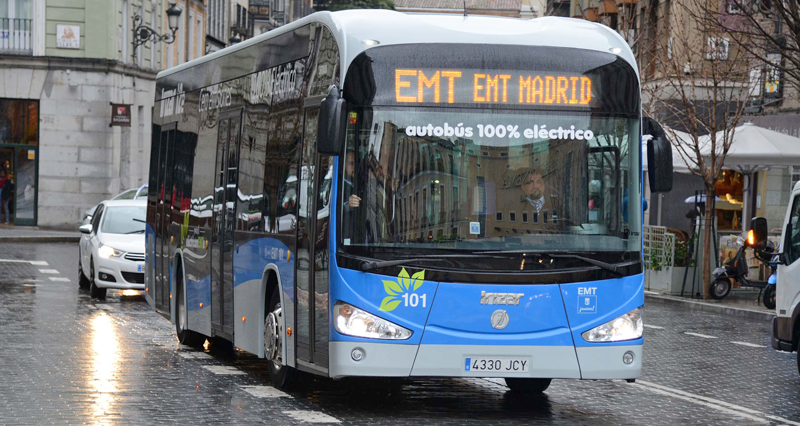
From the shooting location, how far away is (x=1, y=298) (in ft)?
67.9

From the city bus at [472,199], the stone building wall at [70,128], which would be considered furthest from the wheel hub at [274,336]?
the stone building wall at [70,128]

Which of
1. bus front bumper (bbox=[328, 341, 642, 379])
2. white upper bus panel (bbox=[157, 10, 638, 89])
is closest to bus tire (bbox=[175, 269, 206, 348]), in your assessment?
white upper bus panel (bbox=[157, 10, 638, 89])

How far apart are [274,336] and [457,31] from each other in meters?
2.90

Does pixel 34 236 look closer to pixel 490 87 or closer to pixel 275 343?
pixel 275 343

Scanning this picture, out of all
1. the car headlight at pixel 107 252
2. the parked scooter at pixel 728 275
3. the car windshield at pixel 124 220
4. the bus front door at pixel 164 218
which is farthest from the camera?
the parked scooter at pixel 728 275

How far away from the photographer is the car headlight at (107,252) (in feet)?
71.1

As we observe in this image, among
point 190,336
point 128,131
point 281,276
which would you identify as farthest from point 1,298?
point 128,131

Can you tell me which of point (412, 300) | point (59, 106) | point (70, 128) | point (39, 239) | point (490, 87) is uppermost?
point (59, 106)

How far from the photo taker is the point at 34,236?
126 feet

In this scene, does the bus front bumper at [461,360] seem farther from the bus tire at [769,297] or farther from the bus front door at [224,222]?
the bus tire at [769,297]

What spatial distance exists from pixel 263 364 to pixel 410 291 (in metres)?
4.32

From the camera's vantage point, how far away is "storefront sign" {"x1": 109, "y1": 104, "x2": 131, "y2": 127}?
42969mm

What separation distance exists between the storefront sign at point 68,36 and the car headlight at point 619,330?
36.0m

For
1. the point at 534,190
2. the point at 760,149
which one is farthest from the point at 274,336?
the point at 760,149
